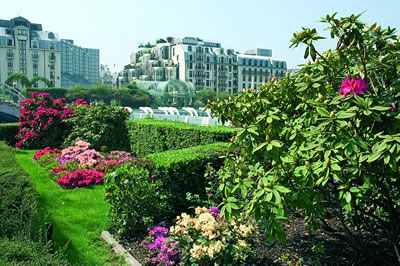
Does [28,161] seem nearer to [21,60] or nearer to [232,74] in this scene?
[21,60]

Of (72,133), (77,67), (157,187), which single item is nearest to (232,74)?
(77,67)

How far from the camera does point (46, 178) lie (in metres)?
9.42

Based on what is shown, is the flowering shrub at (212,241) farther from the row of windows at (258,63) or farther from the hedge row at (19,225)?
the row of windows at (258,63)

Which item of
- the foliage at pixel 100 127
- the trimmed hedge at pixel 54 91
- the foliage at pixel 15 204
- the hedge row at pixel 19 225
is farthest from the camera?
the trimmed hedge at pixel 54 91

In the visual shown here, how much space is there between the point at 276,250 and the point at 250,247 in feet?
1.48

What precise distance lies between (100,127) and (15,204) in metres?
8.77

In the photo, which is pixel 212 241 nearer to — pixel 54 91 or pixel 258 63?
pixel 54 91

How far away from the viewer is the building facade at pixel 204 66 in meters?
111

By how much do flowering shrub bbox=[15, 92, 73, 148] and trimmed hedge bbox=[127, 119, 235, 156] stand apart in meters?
3.16

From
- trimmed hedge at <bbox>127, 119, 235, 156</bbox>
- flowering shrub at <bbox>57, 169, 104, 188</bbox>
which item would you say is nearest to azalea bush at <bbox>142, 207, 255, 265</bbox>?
flowering shrub at <bbox>57, 169, 104, 188</bbox>

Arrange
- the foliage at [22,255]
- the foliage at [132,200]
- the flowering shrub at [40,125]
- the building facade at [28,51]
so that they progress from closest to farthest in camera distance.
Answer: the foliage at [22,255]
the foliage at [132,200]
the flowering shrub at [40,125]
the building facade at [28,51]

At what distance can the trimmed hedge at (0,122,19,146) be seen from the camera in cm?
1562

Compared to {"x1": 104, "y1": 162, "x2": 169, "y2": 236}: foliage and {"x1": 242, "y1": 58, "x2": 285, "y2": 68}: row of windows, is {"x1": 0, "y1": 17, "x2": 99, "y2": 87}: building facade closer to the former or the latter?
{"x1": 242, "y1": 58, "x2": 285, "y2": 68}: row of windows

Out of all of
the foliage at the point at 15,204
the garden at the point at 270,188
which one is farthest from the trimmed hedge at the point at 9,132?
the foliage at the point at 15,204
